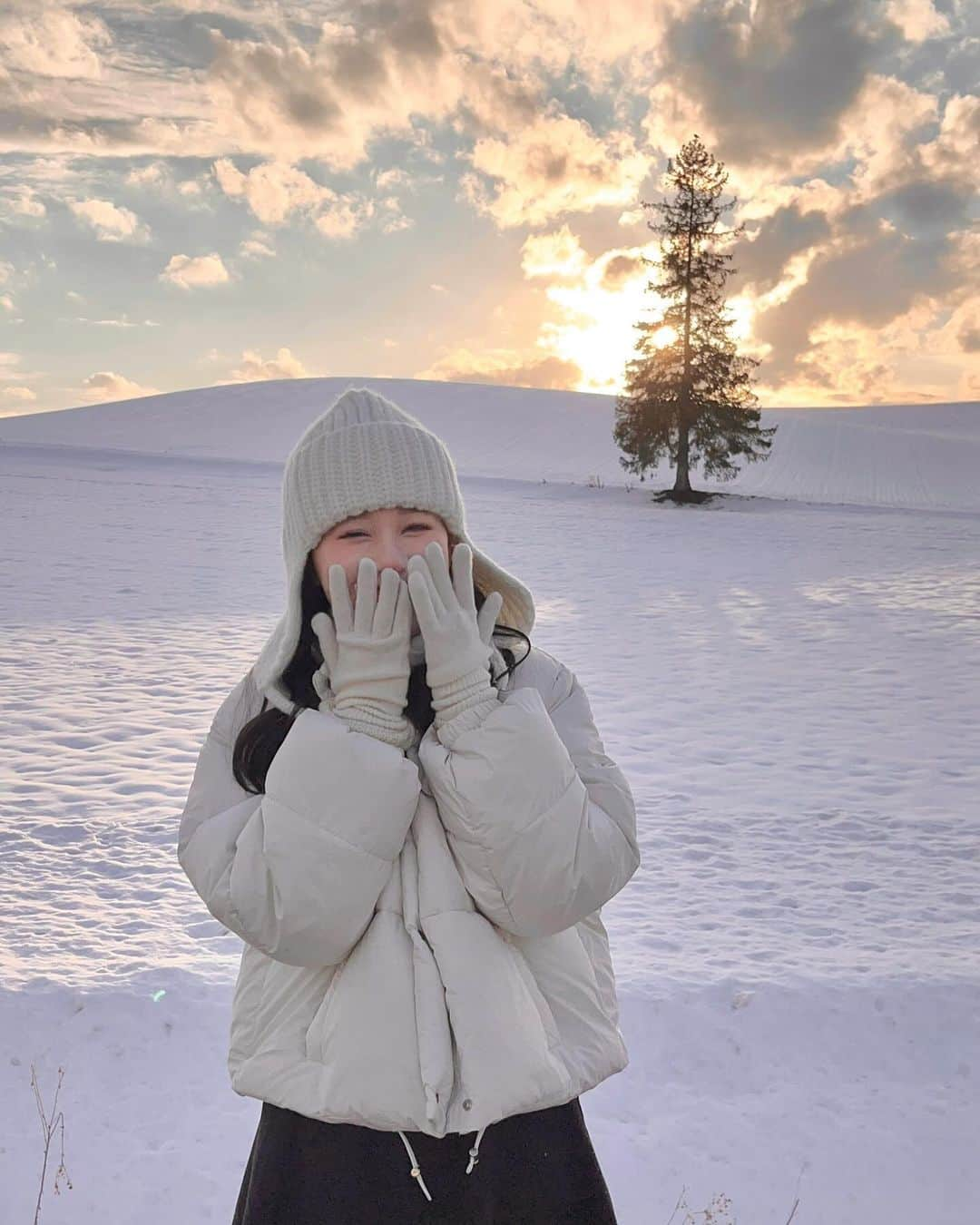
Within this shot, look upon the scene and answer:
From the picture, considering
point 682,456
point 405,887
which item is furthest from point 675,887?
point 682,456

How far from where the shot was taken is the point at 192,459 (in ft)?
109

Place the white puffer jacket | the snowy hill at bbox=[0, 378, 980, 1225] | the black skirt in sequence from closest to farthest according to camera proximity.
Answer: the white puffer jacket → the black skirt → the snowy hill at bbox=[0, 378, 980, 1225]

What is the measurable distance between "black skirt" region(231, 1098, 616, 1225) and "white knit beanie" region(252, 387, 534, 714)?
744mm

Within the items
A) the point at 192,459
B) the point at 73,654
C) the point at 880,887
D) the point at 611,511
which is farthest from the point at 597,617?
the point at 192,459

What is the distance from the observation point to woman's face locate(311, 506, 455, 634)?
6.39 ft

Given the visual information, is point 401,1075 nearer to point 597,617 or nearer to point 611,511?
point 597,617

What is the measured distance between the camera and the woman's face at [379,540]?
1947 mm

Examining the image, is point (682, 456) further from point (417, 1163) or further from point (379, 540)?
point (417, 1163)

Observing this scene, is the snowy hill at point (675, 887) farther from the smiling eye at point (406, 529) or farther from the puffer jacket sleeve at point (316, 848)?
the smiling eye at point (406, 529)

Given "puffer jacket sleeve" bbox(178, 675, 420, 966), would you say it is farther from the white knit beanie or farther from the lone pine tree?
the lone pine tree

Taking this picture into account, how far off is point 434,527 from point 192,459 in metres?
32.7

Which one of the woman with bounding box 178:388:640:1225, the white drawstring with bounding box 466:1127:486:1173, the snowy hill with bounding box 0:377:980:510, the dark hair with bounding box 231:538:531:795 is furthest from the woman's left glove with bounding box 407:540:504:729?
the snowy hill with bounding box 0:377:980:510

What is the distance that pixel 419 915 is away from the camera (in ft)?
5.74

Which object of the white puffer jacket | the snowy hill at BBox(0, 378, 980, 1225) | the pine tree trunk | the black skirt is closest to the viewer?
the white puffer jacket
